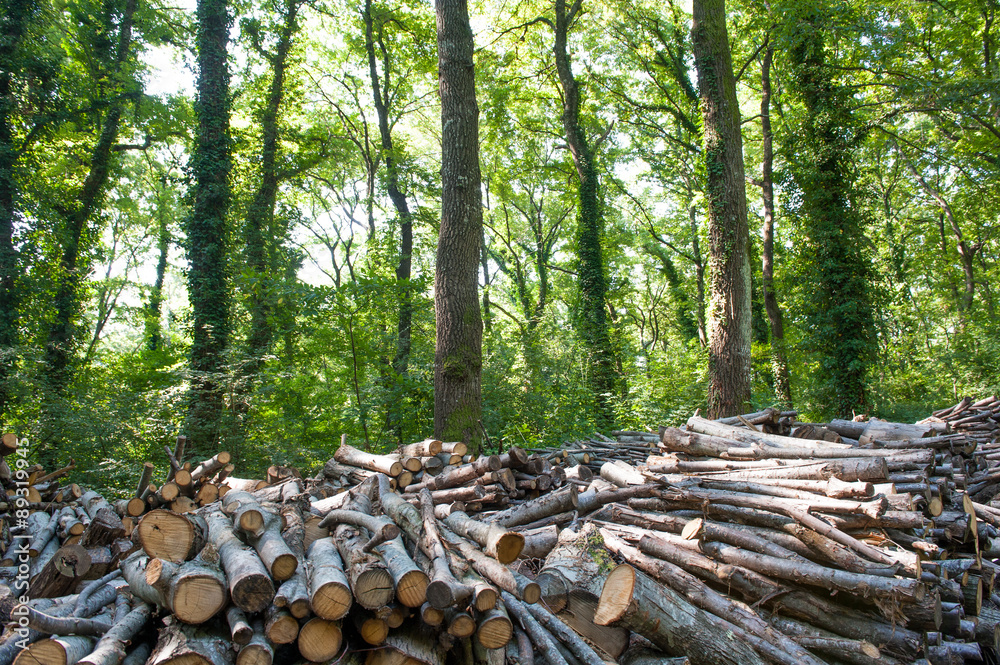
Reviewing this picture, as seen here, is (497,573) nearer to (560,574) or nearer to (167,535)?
(560,574)

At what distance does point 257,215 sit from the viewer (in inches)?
603

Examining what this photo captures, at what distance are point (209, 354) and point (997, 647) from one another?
13.8 metres

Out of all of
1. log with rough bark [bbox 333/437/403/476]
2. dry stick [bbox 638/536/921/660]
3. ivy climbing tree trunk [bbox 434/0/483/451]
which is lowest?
dry stick [bbox 638/536/921/660]

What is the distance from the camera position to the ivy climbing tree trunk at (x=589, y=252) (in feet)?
49.9

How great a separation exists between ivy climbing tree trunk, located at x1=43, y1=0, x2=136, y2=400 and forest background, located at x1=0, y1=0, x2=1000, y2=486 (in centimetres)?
6

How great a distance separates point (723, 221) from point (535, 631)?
9185mm

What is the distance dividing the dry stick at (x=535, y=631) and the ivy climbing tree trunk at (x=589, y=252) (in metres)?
11.2

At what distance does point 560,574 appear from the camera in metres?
3.43

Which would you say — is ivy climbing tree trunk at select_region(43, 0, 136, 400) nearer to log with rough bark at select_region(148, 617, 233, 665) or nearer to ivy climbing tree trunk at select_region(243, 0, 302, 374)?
ivy climbing tree trunk at select_region(243, 0, 302, 374)

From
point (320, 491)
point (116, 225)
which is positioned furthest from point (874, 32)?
point (116, 225)

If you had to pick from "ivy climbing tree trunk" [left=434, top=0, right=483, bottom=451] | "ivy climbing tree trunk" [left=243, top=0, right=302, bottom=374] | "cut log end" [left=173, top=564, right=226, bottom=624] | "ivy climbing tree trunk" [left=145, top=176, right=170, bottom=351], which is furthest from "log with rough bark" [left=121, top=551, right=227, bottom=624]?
"ivy climbing tree trunk" [left=145, top=176, right=170, bottom=351]

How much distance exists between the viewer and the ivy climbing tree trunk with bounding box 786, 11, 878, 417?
14.5 metres

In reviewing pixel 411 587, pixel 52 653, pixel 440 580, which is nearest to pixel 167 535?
pixel 52 653

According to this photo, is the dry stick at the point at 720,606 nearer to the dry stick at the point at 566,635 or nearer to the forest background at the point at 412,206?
the dry stick at the point at 566,635
